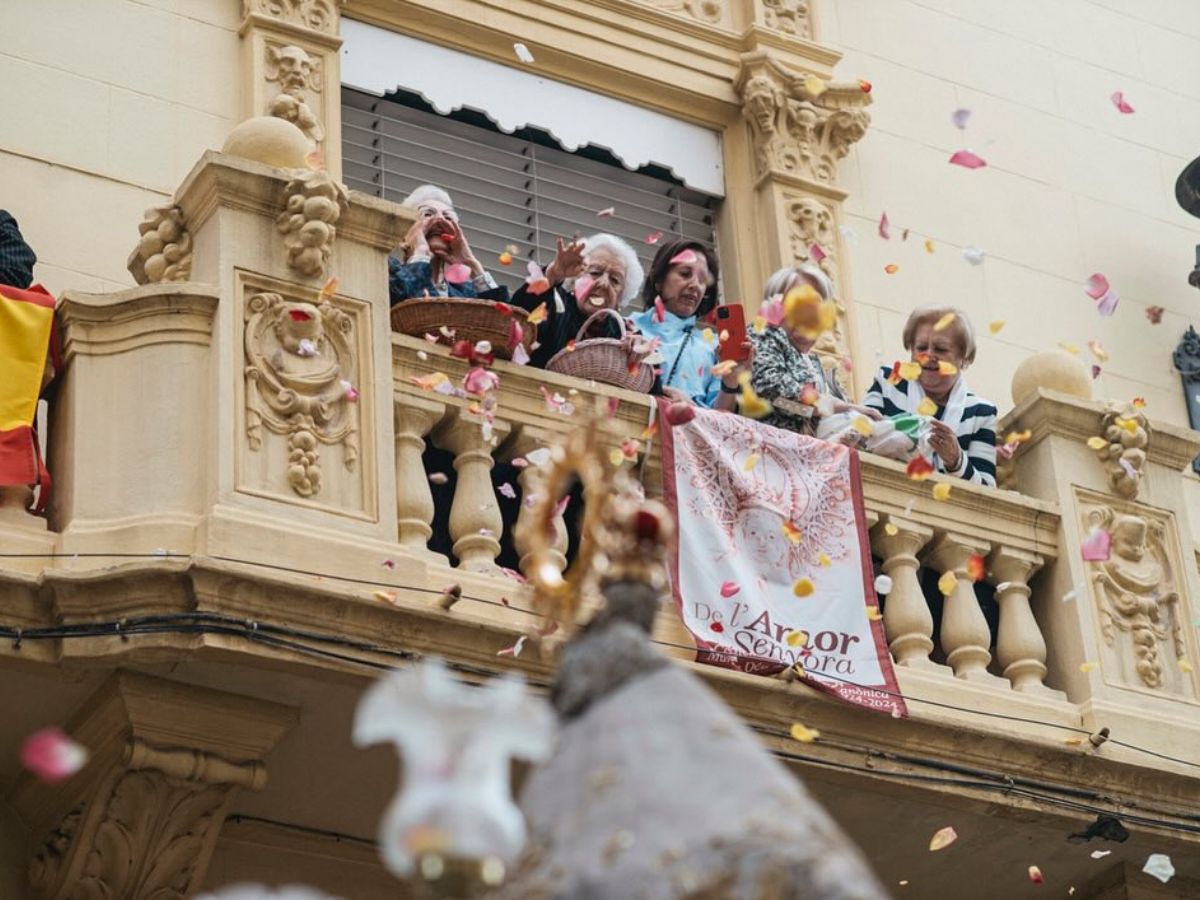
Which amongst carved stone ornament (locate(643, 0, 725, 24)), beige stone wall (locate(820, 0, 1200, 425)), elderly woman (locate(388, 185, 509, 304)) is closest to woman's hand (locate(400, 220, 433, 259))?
elderly woman (locate(388, 185, 509, 304))

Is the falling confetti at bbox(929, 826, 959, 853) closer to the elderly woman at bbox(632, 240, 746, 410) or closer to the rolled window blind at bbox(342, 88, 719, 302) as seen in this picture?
the elderly woman at bbox(632, 240, 746, 410)

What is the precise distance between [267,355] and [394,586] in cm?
101

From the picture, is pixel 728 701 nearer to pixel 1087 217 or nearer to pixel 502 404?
pixel 502 404

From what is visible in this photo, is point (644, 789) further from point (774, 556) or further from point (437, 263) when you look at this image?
point (437, 263)

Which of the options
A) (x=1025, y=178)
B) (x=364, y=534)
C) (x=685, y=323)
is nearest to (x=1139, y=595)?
(x=685, y=323)

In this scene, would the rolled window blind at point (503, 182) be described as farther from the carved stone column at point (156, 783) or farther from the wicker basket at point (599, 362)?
the carved stone column at point (156, 783)

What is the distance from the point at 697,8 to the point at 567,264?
14.0 ft

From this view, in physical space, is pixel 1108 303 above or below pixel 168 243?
above

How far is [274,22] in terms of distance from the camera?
12.6m

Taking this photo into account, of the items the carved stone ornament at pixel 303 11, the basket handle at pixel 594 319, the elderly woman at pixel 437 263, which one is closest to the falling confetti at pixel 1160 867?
the basket handle at pixel 594 319

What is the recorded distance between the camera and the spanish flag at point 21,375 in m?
8.98

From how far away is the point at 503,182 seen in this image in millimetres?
13234

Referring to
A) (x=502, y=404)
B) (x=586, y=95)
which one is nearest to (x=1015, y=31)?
(x=586, y=95)

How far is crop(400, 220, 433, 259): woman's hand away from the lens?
1027 centimetres
